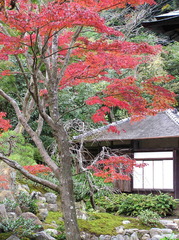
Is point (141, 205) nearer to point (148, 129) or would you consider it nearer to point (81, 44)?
point (148, 129)

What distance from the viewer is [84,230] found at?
6.54m

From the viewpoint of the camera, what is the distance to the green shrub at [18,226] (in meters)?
5.39

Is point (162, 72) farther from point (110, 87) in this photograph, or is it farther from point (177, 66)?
point (110, 87)

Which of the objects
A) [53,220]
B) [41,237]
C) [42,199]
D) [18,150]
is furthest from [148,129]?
[41,237]

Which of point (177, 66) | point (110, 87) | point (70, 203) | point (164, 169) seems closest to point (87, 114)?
point (164, 169)

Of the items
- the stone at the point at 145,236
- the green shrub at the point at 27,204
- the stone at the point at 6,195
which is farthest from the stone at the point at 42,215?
the stone at the point at 145,236

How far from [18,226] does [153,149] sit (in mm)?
7093

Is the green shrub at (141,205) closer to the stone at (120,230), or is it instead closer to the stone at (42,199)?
the stone at (42,199)

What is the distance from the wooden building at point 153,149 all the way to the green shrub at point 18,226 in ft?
18.0

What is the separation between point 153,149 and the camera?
11.5m

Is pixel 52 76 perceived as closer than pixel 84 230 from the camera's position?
Yes

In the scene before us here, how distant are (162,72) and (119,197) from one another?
27.4 feet

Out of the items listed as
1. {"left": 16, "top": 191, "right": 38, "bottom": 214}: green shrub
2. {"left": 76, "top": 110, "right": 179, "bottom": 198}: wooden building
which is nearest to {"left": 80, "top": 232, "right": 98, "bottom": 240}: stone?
{"left": 16, "top": 191, "right": 38, "bottom": 214}: green shrub

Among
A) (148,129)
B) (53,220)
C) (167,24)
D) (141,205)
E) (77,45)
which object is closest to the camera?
(167,24)
